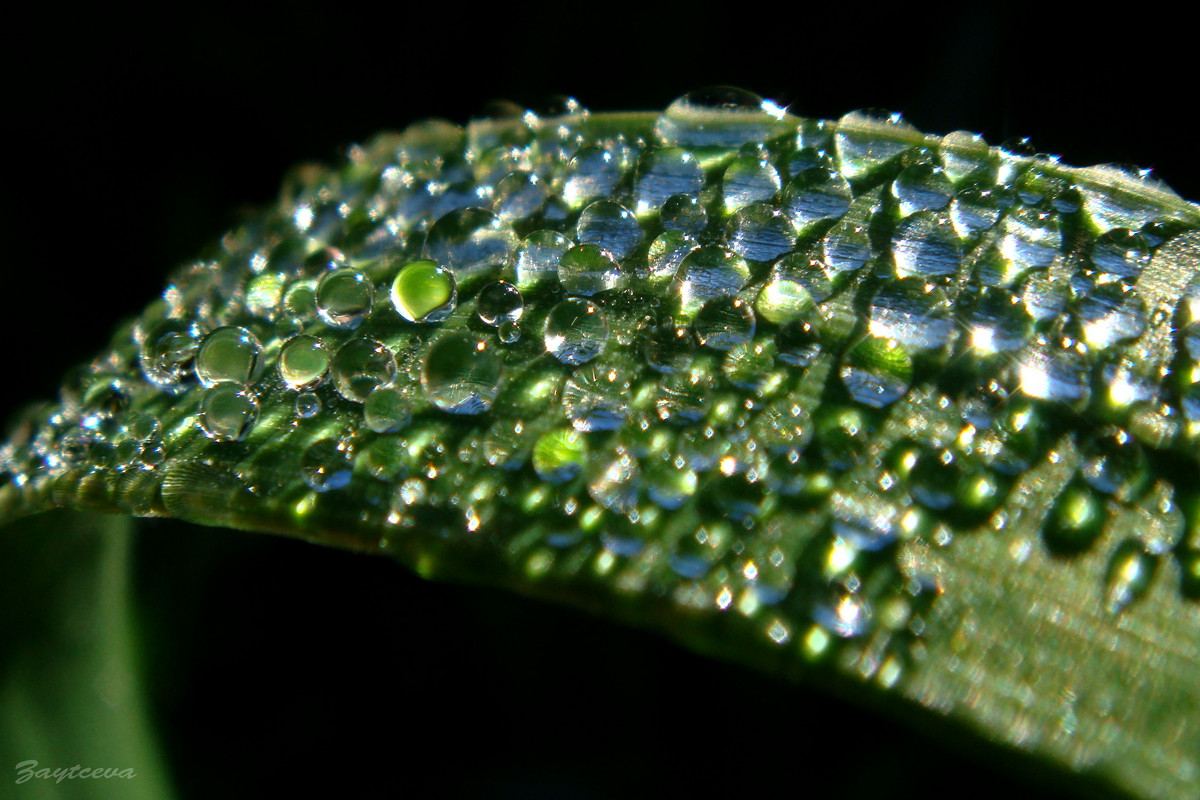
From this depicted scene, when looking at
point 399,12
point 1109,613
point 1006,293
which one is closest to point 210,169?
point 399,12

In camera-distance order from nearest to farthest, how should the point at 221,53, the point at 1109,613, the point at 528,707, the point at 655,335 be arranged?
the point at 1109,613 < the point at 655,335 < the point at 528,707 < the point at 221,53

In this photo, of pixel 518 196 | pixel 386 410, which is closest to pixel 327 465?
pixel 386 410

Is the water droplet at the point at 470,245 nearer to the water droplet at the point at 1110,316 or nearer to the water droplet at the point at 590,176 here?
the water droplet at the point at 590,176

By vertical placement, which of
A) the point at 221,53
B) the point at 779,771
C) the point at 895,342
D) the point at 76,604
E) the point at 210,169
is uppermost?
the point at 221,53

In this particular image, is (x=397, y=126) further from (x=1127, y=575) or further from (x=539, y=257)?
(x=1127, y=575)

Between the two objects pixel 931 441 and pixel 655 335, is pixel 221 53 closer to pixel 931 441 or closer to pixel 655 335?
pixel 655 335

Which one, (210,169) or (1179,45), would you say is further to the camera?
(210,169)
